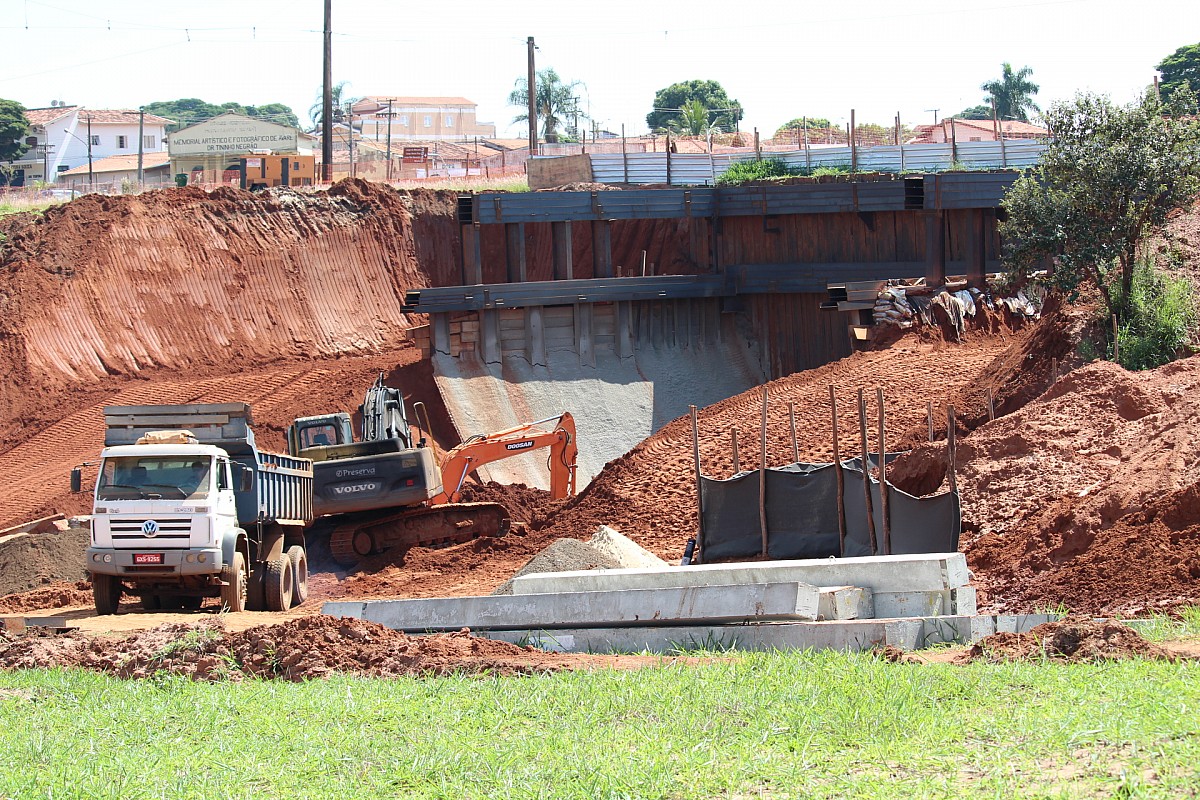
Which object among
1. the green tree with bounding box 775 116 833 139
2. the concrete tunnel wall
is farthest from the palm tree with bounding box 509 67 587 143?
the concrete tunnel wall

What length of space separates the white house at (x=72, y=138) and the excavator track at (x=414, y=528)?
2750 inches

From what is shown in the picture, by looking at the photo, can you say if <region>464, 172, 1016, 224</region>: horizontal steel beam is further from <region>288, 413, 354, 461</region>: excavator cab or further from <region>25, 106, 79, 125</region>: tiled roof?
<region>25, 106, 79, 125</region>: tiled roof

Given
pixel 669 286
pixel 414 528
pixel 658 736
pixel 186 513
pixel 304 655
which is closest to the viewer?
pixel 658 736

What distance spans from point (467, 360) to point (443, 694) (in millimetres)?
22990

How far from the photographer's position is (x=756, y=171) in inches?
1532

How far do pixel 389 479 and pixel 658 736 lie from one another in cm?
1491

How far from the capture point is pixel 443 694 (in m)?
8.24

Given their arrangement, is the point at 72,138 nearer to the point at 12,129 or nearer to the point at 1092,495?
the point at 12,129

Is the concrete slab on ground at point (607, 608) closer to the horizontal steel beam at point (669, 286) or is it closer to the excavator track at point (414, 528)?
the excavator track at point (414, 528)

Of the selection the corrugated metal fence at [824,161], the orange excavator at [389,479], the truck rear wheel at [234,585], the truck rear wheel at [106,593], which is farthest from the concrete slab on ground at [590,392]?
the truck rear wheel at [106,593]

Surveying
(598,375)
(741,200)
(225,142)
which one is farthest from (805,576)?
(225,142)

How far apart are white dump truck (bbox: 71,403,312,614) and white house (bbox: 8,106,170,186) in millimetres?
73848

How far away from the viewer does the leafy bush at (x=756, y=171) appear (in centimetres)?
3809

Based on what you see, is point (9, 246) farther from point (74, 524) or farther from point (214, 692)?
point (214, 692)
